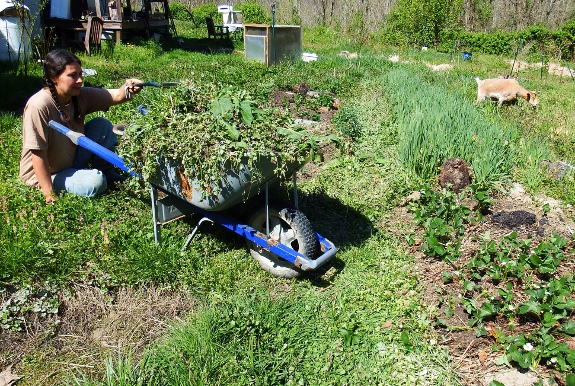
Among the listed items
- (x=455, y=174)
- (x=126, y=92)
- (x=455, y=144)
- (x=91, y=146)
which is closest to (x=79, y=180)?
(x=91, y=146)

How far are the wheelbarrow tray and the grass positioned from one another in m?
0.52

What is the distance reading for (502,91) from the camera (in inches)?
277

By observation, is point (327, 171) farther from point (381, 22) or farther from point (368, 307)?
point (381, 22)

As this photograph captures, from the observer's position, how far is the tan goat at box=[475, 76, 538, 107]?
7012mm

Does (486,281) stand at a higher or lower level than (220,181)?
lower

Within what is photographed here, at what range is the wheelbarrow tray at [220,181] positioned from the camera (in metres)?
2.75

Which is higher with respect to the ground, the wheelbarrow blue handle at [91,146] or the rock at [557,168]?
the wheelbarrow blue handle at [91,146]

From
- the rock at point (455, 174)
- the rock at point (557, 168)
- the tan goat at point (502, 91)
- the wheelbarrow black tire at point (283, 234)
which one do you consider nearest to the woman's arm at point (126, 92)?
the wheelbarrow black tire at point (283, 234)

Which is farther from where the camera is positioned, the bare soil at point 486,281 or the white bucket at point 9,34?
the white bucket at point 9,34

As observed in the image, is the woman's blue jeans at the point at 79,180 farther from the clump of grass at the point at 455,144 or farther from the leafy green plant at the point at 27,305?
the clump of grass at the point at 455,144

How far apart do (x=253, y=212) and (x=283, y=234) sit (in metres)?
0.26

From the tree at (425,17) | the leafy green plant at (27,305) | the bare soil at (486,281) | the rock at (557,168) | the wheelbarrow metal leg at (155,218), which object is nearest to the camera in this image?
the bare soil at (486,281)

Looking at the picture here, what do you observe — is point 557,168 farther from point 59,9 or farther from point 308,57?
point 59,9

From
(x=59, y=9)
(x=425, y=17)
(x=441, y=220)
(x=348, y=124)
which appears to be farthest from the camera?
(x=425, y=17)
